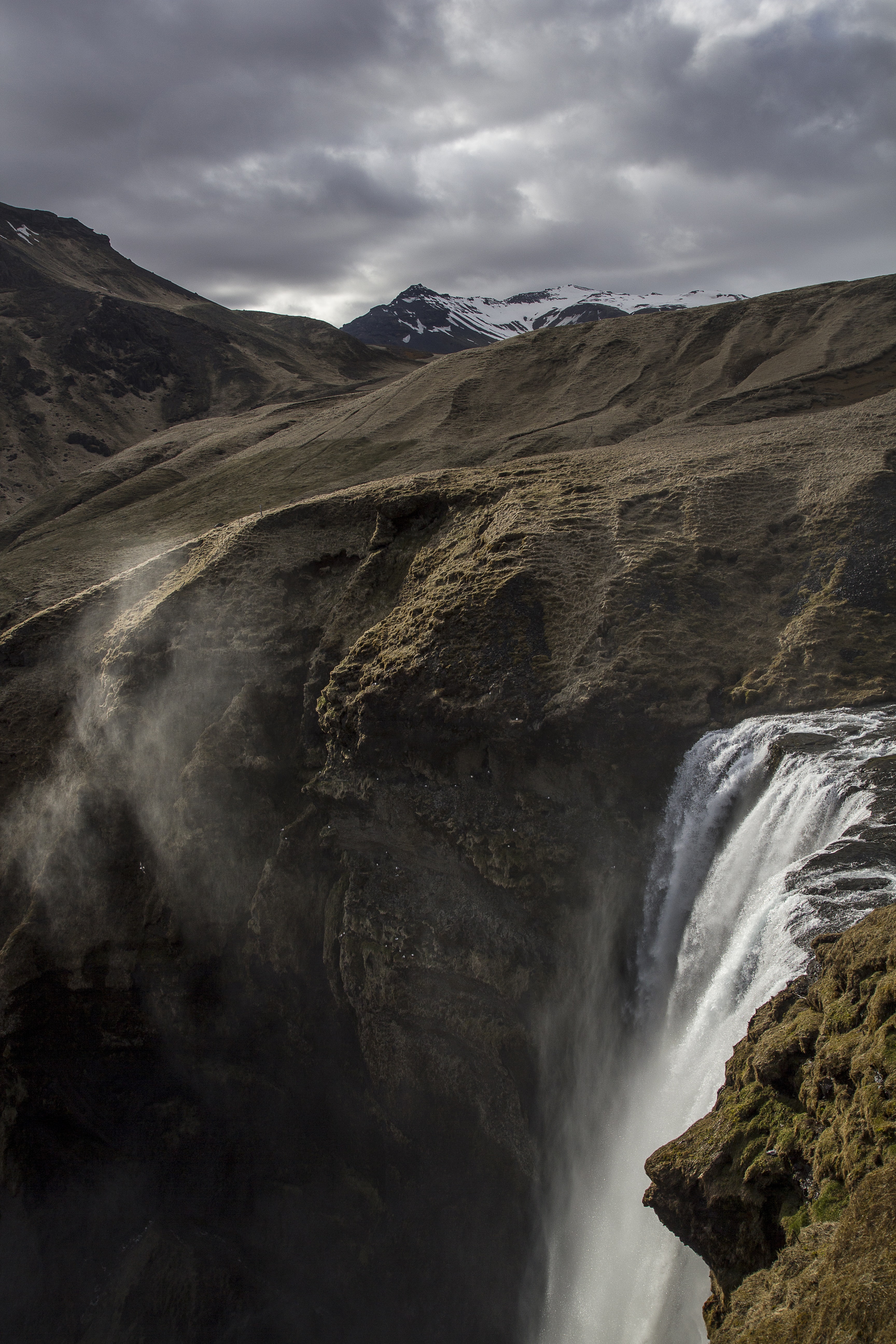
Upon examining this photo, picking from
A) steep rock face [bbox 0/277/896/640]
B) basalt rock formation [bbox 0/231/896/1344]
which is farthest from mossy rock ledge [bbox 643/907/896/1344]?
steep rock face [bbox 0/277/896/640]

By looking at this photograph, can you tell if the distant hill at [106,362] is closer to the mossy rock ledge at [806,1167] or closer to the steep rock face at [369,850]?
the steep rock face at [369,850]

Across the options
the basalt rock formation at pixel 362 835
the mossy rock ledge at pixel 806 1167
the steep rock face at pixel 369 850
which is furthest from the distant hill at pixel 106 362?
the mossy rock ledge at pixel 806 1167

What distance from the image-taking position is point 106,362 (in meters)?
72.3

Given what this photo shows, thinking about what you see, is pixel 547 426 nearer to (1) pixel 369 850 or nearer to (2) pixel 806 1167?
(1) pixel 369 850

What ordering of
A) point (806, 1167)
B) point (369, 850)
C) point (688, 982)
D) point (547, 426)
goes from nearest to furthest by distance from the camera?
1. point (806, 1167)
2. point (688, 982)
3. point (369, 850)
4. point (547, 426)

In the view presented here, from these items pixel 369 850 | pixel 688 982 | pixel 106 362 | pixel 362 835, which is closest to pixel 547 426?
pixel 362 835

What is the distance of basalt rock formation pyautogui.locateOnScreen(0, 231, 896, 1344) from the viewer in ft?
43.9

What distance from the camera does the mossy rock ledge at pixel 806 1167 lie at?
4762mm

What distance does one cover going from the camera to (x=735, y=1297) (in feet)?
19.0

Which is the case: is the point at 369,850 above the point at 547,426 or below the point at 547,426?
below

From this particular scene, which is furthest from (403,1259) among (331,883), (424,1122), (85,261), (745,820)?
(85,261)

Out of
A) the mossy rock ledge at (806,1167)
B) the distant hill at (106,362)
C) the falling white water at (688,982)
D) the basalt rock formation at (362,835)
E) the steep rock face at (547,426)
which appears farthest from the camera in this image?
the distant hill at (106,362)

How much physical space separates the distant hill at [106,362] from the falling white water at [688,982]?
162ft

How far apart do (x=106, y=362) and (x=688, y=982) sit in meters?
79.4
